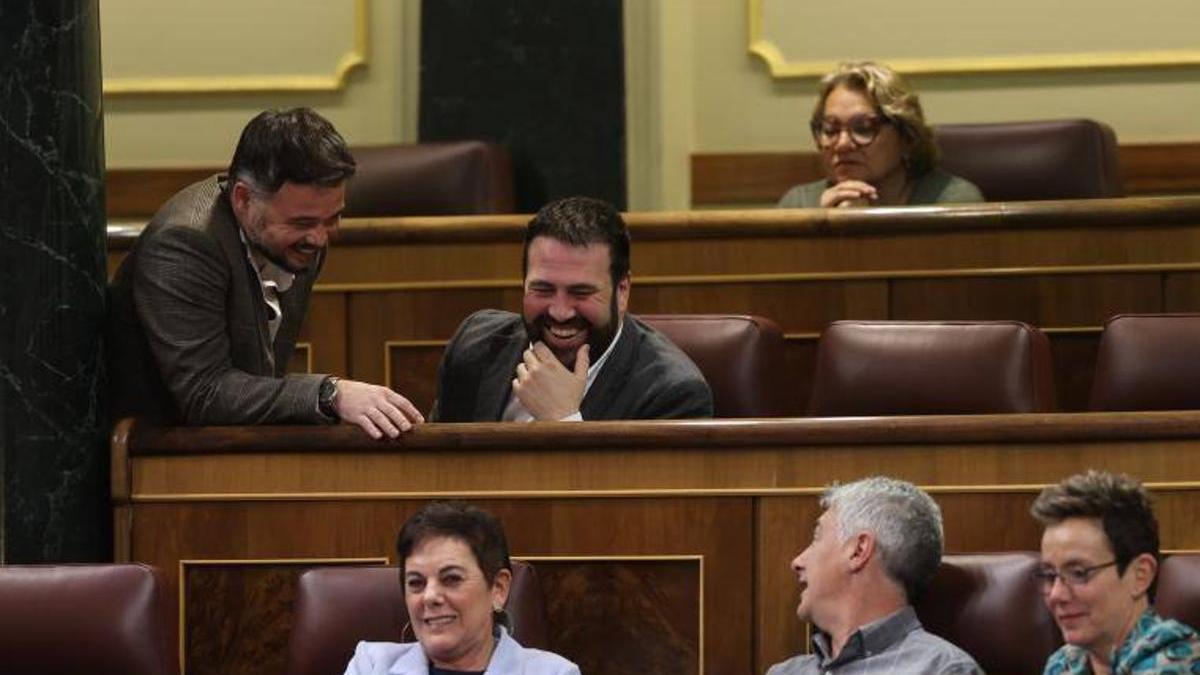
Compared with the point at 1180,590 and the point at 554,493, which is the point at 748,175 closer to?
the point at 554,493

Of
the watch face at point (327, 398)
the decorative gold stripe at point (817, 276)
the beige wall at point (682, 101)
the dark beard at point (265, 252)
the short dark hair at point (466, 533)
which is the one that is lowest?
the short dark hair at point (466, 533)

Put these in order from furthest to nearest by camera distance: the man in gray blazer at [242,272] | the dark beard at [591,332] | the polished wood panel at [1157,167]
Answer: the polished wood panel at [1157,167] < the dark beard at [591,332] < the man in gray blazer at [242,272]

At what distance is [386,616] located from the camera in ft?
5.33

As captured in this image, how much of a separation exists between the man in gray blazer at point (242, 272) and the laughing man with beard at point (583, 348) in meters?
0.15

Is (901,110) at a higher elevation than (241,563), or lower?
higher

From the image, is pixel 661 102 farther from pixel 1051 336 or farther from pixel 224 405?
pixel 224 405

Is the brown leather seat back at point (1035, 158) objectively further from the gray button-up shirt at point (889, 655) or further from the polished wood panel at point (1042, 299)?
the gray button-up shirt at point (889, 655)

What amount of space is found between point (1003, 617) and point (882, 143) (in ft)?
3.19

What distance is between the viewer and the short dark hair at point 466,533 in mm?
1577

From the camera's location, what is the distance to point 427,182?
256 cm

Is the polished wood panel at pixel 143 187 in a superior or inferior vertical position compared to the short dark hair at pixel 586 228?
superior

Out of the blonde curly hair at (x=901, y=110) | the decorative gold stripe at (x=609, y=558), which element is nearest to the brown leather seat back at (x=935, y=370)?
the decorative gold stripe at (x=609, y=558)

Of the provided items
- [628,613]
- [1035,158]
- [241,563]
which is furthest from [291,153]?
[1035,158]

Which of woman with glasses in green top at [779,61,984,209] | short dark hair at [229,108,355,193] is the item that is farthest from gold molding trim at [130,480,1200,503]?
woman with glasses in green top at [779,61,984,209]
